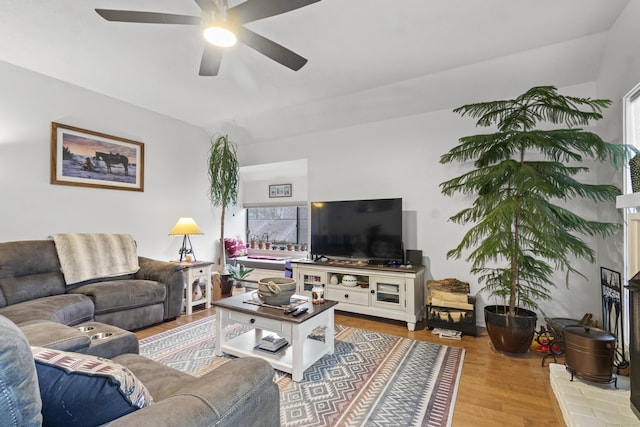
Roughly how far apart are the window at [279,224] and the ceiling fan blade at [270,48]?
3267mm

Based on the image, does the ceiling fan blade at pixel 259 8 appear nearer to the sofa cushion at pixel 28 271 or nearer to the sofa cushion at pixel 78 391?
the sofa cushion at pixel 78 391

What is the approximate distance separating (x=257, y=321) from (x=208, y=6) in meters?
2.07

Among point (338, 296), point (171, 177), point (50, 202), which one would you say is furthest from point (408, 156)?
point (50, 202)

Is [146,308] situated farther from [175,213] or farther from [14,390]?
[14,390]

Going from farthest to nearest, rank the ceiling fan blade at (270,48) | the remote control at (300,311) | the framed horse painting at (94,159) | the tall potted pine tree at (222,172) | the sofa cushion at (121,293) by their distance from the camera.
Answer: the tall potted pine tree at (222,172) → the framed horse painting at (94,159) → the sofa cushion at (121,293) → the remote control at (300,311) → the ceiling fan blade at (270,48)

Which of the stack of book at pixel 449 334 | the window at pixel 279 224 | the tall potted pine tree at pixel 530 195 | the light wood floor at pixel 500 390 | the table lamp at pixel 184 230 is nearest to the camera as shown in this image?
the light wood floor at pixel 500 390

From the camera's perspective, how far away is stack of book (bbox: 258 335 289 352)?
7.77ft

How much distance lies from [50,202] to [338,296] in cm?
335

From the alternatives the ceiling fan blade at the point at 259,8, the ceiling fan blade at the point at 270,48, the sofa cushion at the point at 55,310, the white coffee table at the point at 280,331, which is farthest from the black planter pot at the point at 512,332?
the sofa cushion at the point at 55,310

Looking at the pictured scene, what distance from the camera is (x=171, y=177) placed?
4348 mm

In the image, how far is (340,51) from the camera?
268cm

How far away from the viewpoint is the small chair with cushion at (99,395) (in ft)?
1.99

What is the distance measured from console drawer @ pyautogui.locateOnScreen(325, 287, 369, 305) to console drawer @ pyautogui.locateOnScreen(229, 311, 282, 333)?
1492 millimetres

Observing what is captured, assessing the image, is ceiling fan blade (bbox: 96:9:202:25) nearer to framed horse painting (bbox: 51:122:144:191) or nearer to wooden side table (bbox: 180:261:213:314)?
framed horse painting (bbox: 51:122:144:191)
